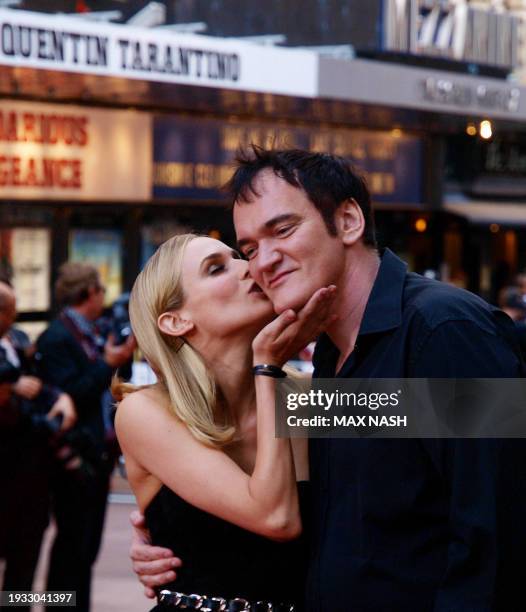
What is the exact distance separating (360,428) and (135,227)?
40.7 ft

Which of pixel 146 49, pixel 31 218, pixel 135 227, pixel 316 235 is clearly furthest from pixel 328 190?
pixel 135 227

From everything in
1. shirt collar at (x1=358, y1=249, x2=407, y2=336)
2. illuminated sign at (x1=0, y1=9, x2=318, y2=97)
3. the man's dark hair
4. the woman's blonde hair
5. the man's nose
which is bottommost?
the woman's blonde hair

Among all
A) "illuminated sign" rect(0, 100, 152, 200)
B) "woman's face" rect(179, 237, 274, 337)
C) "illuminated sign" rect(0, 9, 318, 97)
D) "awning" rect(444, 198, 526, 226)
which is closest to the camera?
"woman's face" rect(179, 237, 274, 337)

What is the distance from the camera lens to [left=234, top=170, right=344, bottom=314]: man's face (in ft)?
9.40

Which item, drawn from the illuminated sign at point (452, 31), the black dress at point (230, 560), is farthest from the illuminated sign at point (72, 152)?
the black dress at point (230, 560)

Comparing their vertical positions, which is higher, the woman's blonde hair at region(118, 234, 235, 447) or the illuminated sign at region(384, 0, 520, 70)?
the illuminated sign at region(384, 0, 520, 70)

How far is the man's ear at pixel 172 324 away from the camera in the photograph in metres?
→ 3.44

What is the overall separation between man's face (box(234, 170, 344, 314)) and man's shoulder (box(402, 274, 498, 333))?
0.61 ft

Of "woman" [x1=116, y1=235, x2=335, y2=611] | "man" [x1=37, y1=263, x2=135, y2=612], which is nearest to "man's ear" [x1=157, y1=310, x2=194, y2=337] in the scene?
"woman" [x1=116, y1=235, x2=335, y2=611]

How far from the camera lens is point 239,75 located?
503 inches

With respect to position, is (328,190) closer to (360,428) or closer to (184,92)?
(360,428)

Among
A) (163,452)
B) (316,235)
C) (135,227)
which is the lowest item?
(135,227)

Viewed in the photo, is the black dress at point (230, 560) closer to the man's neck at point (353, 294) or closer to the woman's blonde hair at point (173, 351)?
the woman's blonde hair at point (173, 351)

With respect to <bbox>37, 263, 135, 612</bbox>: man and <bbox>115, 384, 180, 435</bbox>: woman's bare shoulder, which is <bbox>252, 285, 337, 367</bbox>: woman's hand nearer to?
<bbox>115, 384, 180, 435</bbox>: woman's bare shoulder
